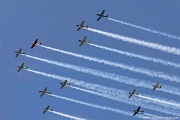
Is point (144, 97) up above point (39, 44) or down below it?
below

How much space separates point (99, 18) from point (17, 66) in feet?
92.0

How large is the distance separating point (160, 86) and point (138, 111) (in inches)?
410

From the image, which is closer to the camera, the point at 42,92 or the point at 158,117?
the point at 158,117

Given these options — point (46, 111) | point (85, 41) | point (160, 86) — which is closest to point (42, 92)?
point (46, 111)

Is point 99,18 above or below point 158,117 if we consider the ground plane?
above

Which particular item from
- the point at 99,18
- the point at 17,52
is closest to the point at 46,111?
the point at 17,52

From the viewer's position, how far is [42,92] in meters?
175

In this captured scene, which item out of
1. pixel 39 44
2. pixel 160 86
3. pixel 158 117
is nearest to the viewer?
pixel 158 117

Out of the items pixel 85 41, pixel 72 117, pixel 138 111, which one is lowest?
pixel 72 117

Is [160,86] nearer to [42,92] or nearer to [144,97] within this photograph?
[144,97]

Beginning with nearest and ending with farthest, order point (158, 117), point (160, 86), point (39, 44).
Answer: point (158, 117)
point (160, 86)
point (39, 44)

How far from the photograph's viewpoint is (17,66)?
176 metres

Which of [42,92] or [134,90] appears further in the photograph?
[42,92]

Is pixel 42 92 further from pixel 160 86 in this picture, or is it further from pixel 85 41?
pixel 160 86
